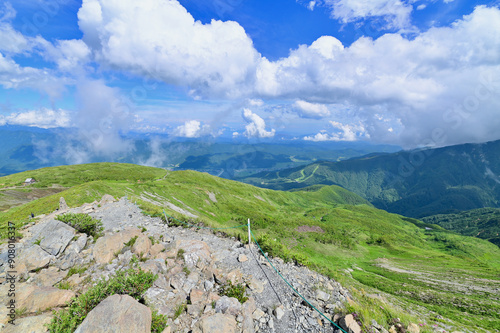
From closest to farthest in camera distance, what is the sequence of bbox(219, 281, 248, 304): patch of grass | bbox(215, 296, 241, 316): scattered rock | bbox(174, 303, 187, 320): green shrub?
bbox(174, 303, 187, 320): green shrub, bbox(215, 296, 241, 316): scattered rock, bbox(219, 281, 248, 304): patch of grass

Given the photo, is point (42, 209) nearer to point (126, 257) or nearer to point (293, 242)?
point (126, 257)

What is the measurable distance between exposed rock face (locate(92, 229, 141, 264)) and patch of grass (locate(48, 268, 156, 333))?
126 inches

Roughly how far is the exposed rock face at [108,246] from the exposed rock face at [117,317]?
6.55 meters

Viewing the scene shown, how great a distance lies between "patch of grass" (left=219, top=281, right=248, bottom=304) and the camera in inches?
447

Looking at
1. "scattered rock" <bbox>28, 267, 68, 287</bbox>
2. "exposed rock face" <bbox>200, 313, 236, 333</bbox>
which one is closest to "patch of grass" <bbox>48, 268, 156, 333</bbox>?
"exposed rock face" <bbox>200, 313, 236, 333</bbox>

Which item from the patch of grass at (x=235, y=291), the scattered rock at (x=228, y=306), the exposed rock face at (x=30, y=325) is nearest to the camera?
the exposed rock face at (x=30, y=325)

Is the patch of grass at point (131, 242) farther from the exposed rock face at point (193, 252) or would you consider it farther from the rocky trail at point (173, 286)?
the exposed rock face at point (193, 252)

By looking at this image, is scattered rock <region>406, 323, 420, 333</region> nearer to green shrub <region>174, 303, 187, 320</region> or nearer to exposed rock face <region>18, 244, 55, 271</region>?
green shrub <region>174, 303, 187, 320</region>

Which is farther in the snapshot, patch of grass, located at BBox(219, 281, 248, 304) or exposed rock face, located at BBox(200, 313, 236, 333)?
patch of grass, located at BBox(219, 281, 248, 304)

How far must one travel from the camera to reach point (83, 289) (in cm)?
1145

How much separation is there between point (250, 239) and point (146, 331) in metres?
10.2

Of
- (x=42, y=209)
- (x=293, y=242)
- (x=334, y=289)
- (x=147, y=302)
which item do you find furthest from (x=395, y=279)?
Answer: (x=42, y=209)

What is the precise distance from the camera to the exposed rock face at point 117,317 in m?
7.74

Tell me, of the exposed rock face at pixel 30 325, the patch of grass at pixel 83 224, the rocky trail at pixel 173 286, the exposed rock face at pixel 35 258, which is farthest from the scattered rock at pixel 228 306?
the patch of grass at pixel 83 224
